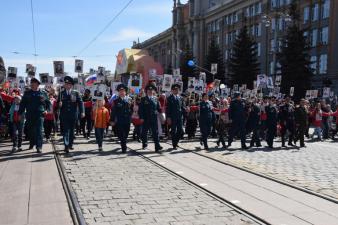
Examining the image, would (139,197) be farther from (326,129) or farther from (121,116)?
(326,129)

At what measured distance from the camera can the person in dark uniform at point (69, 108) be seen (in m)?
12.0

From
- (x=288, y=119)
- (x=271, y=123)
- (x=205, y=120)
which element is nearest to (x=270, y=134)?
(x=271, y=123)

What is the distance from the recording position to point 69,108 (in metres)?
12.1

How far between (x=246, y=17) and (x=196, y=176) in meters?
63.7

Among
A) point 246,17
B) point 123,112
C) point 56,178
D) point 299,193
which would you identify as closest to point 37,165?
point 56,178

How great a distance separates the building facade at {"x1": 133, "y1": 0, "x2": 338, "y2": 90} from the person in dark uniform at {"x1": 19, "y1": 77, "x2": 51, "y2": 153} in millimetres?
28975

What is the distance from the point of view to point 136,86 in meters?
19.7

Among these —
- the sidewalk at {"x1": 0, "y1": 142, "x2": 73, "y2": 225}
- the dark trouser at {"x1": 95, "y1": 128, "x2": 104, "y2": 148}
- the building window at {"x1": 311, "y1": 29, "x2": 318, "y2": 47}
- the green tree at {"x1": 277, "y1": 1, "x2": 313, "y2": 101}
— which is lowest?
the sidewalk at {"x1": 0, "y1": 142, "x2": 73, "y2": 225}

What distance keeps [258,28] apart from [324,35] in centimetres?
1604

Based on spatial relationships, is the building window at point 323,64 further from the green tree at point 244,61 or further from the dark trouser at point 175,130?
the dark trouser at point 175,130

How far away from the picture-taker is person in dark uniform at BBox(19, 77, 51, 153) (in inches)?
461

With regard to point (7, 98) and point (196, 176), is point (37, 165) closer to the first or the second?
point (196, 176)

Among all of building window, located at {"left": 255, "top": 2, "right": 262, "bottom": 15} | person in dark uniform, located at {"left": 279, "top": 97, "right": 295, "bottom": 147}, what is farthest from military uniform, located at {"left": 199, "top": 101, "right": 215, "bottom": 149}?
building window, located at {"left": 255, "top": 2, "right": 262, "bottom": 15}

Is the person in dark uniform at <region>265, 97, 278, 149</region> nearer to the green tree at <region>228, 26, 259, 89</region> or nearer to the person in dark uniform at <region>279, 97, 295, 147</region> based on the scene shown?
the person in dark uniform at <region>279, 97, 295, 147</region>
